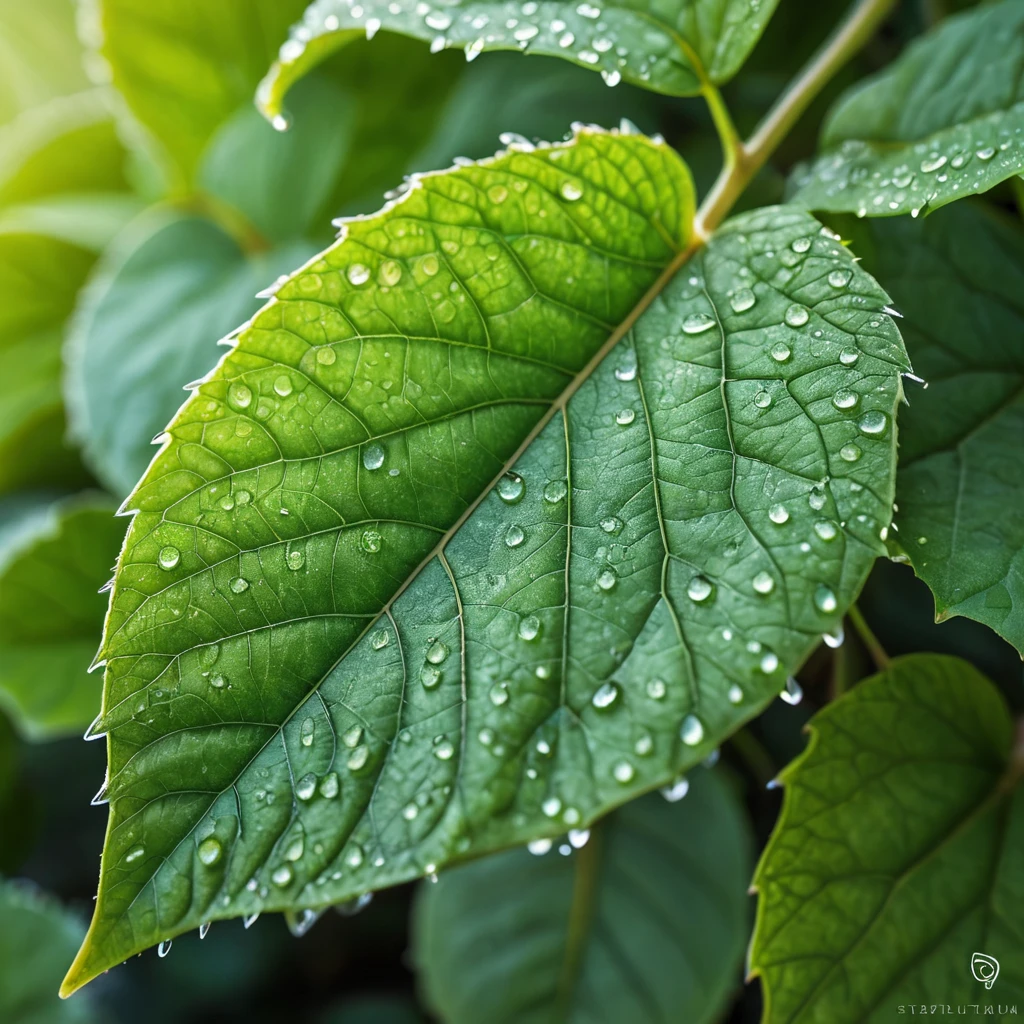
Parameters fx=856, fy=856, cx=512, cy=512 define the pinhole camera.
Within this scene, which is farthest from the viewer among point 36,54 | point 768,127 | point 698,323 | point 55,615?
point 36,54

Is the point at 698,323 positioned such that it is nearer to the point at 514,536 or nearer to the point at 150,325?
the point at 514,536

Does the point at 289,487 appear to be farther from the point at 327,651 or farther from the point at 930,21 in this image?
the point at 930,21

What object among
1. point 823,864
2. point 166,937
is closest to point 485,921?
point 823,864

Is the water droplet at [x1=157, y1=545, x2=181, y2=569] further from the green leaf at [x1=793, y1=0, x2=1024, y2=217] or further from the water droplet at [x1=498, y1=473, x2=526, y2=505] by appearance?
the green leaf at [x1=793, y1=0, x2=1024, y2=217]
